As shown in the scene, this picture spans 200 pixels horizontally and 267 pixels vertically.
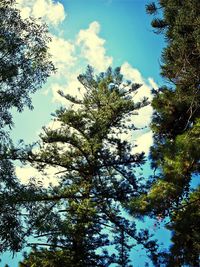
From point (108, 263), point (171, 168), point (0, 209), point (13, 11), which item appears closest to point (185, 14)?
point (171, 168)

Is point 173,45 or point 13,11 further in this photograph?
point 13,11

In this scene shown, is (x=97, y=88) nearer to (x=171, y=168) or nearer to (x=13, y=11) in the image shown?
(x=13, y=11)

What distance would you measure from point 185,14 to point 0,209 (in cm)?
727

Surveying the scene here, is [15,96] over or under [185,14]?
under

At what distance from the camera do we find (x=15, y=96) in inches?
460

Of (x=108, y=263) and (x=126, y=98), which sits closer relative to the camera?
(x=108, y=263)

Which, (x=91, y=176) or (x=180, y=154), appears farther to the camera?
(x=91, y=176)

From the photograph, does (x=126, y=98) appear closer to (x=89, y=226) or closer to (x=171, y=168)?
(x=89, y=226)

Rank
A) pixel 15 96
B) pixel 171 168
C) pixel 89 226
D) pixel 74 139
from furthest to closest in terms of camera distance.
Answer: pixel 74 139 < pixel 89 226 < pixel 15 96 < pixel 171 168

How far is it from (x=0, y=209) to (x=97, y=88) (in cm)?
1337

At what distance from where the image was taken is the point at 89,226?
1650 cm

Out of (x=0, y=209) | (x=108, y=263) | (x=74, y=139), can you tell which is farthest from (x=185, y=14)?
(x=108, y=263)

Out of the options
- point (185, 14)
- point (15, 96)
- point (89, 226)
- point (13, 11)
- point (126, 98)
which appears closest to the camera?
point (185, 14)

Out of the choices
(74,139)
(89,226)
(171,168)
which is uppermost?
(74,139)
